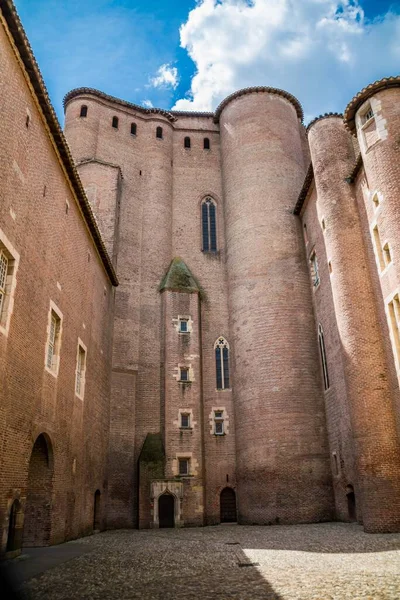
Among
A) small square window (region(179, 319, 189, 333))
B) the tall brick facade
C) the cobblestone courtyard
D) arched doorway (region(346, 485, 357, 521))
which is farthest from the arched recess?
arched doorway (region(346, 485, 357, 521))

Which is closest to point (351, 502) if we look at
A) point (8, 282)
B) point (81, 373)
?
point (81, 373)

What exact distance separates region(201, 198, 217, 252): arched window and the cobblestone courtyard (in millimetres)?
19271

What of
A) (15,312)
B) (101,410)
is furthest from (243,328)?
(15,312)

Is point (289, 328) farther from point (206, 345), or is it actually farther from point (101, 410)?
point (101, 410)

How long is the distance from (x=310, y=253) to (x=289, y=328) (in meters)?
4.47

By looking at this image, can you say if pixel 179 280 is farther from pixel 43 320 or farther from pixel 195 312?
pixel 43 320

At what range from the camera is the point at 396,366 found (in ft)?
58.3

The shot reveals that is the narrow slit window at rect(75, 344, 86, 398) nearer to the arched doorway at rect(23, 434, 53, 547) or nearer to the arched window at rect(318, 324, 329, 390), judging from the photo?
the arched doorway at rect(23, 434, 53, 547)

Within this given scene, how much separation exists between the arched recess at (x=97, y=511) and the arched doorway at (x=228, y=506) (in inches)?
260

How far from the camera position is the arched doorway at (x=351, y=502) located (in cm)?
2067

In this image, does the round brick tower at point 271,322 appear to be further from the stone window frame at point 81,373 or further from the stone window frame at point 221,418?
the stone window frame at point 81,373

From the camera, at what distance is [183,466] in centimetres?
2462

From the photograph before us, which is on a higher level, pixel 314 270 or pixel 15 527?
pixel 314 270

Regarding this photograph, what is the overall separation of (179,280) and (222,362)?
5.48m
